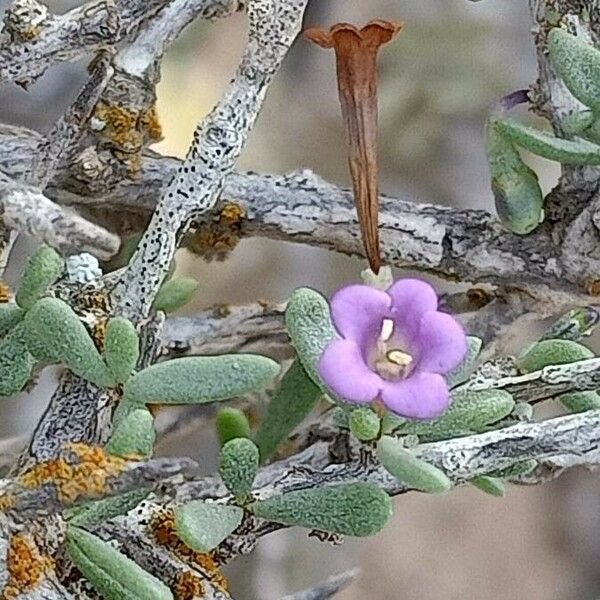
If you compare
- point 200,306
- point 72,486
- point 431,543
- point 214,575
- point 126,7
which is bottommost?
point 431,543

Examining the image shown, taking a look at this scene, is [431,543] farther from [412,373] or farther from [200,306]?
[412,373]

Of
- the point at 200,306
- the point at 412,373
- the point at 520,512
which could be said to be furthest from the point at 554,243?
the point at 520,512

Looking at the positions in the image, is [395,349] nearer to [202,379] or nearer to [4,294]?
[202,379]

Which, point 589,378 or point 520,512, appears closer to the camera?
point 589,378

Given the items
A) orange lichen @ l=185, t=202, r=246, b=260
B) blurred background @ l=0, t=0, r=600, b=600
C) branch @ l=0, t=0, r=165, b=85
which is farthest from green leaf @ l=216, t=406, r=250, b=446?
blurred background @ l=0, t=0, r=600, b=600

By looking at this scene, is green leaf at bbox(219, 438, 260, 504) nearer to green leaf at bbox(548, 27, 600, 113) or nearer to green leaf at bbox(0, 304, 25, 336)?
green leaf at bbox(0, 304, 25, 336)

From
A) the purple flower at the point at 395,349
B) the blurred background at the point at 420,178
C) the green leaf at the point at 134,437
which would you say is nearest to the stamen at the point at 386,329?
the purple flower at the point at 395,349

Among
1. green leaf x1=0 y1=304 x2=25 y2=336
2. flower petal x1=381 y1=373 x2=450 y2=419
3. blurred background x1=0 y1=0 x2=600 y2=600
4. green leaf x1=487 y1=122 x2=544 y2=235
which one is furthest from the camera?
blurred background x1=0 y1=0 x2=600 y2=600
